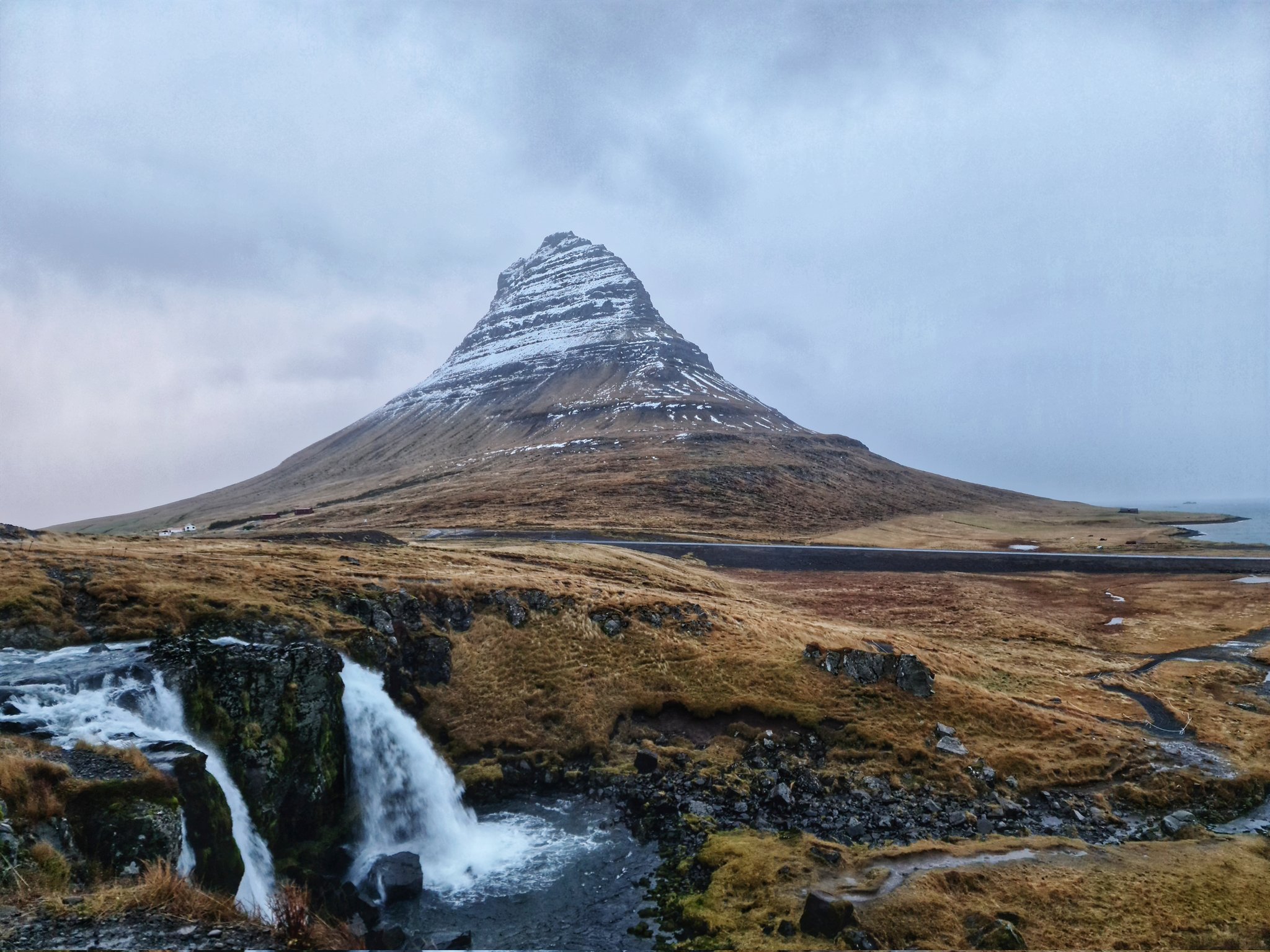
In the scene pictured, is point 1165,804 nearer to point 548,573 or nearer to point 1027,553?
point 548,573

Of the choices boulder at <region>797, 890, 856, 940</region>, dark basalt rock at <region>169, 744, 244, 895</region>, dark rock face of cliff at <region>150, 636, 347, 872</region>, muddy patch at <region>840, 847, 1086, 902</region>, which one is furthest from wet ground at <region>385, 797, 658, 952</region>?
muddy patch at <region>840, 847, 1086, 902</region>

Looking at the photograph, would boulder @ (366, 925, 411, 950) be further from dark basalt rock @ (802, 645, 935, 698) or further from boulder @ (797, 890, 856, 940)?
dark basalt rock @ (802, 645, 935, 698)

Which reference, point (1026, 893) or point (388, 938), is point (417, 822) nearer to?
point (388, 938)

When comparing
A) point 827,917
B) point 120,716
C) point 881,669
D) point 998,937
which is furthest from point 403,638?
point 998,937

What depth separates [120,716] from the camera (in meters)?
18.9

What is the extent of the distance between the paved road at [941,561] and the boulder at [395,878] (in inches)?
2453

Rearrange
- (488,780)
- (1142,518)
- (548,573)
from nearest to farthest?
(488,780)
(548,573)
(1142,518)

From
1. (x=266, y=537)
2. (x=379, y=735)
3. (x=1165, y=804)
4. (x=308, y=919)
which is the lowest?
(x=1165, y=804)

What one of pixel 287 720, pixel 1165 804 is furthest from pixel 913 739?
pixel 287 720

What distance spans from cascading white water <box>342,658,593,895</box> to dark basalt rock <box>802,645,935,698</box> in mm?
16733

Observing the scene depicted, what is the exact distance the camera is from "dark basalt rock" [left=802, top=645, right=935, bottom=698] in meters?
32.6

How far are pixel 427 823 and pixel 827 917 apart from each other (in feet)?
47.8

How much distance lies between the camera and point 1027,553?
9150 centimetres

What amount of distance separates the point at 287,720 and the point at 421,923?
828 centimetres
